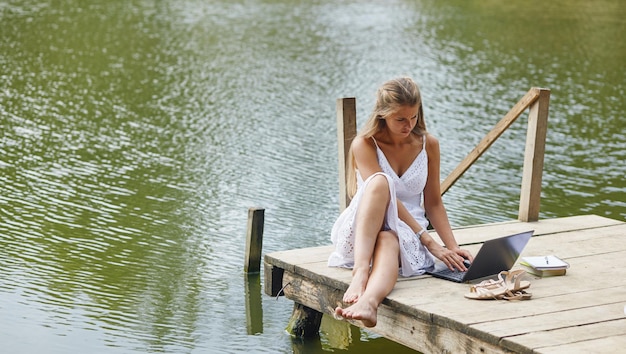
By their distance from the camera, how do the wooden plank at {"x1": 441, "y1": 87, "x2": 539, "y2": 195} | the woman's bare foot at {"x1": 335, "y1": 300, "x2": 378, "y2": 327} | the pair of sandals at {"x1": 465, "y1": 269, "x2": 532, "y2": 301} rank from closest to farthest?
1. the woman's bare foot at {"x1": 335, "y1": 300, "x2": 378, "y2": 327}
2. the pair of sandals at {"x1": 465, "y1": 269, "x2": 532, "y2": 301}
3. the wooden plank at {"x1": 441, "y1": 87, "x2": 539, "y2": 195}

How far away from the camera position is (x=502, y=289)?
185 inches

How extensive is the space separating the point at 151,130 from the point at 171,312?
548 centimetres

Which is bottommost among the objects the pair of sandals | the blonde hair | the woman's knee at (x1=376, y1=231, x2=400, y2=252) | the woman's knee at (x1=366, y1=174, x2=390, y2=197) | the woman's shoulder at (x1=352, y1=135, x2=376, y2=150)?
the pair of sandals

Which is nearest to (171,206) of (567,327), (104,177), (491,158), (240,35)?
(104,177)

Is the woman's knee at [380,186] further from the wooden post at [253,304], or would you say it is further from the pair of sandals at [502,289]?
the wooden post at [253,304]

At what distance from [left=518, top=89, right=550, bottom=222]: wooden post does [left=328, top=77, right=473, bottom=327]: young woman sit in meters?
1.17

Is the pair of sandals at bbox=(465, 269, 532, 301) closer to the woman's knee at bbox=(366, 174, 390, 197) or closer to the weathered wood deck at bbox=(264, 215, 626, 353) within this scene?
the weathered wood deck at bbox=(264, 215, 626, 353)

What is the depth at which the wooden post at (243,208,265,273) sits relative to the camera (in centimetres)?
653

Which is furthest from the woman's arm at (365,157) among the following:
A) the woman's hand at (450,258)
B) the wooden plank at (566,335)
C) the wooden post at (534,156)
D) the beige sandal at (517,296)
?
the wooden post at (534,156)

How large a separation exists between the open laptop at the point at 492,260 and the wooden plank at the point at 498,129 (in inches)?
60.6

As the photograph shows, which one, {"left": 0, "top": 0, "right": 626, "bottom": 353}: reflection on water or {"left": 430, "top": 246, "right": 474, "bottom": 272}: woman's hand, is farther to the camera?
{"left": 0, "top": 0, "right": 626, "bottom": 353}: reflection on water

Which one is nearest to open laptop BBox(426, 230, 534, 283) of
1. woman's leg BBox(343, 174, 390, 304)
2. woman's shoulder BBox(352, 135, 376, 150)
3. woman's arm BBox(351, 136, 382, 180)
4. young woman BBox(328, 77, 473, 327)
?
young woman BBox(328, 77, 473, 327)

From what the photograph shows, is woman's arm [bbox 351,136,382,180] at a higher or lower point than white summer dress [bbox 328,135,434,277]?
higher

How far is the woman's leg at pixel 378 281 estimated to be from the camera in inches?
179
